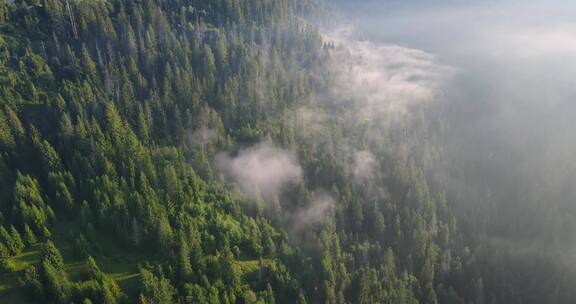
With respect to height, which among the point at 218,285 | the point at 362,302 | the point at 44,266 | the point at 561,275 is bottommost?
the point at 561,275

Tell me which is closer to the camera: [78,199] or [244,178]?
[78,199]

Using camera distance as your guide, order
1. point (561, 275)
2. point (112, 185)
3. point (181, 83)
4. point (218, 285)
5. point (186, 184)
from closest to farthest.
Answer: point (218, 285), point (112, 185), point (186, 184), point (561, 275), point (181, 83)

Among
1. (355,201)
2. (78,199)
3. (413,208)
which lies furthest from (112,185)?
(413,208)

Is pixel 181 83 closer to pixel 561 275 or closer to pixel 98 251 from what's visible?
pixel 98 251

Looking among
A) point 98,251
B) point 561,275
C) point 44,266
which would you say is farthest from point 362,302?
point 561,275

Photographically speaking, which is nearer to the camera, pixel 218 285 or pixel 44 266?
pixel 44 266

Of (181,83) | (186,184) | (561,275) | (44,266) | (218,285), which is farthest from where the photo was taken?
(181,83)

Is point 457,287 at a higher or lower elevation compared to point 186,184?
lower

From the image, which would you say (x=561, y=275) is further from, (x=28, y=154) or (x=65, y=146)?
(x=28, y=154)

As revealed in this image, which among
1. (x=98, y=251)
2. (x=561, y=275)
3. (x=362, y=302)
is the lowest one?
(x=561, y=275)
